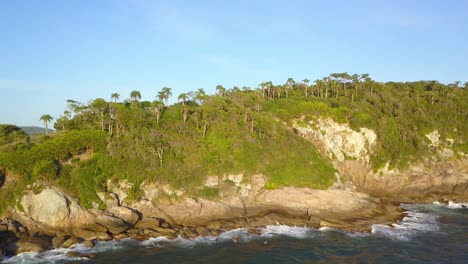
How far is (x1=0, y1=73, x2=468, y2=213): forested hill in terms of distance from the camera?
41500 millimetres

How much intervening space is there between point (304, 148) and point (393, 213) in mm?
15885

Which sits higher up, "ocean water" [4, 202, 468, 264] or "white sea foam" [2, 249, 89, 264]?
"ocean water" [4, 202, 468, 264]

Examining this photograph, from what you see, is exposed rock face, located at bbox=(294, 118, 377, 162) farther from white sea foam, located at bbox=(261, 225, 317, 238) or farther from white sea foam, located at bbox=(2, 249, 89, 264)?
white sea foam, located at bbox=(2, 249, 89, 264)

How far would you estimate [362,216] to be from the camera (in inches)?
1730

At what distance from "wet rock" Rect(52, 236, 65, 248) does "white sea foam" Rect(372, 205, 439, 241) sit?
34151mm

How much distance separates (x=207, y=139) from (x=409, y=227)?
97.0 ft

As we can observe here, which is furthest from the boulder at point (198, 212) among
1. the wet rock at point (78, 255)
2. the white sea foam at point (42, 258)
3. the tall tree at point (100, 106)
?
the tall tree at point (100, 106)

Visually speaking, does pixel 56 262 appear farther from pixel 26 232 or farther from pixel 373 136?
pixel 373 136

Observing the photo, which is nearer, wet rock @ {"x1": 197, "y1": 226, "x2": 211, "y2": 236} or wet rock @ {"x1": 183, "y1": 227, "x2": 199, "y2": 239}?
wet rock @ {"x1": 183, "y1": 227, "x2": 199, "y2": 239}

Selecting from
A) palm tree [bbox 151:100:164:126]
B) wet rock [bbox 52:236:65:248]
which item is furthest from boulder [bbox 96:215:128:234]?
palm tree [bbox 151:100:164:126]

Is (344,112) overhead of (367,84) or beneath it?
beneath

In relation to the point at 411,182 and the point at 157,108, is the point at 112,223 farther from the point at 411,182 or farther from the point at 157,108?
the point at 411,182

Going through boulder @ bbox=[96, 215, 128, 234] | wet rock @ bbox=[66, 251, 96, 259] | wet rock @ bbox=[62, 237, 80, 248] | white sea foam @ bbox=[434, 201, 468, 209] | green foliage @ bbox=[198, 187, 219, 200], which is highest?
green foliage @ bbox=[198, 187, 219, 200]

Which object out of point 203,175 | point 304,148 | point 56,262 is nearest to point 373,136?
point 304,148
